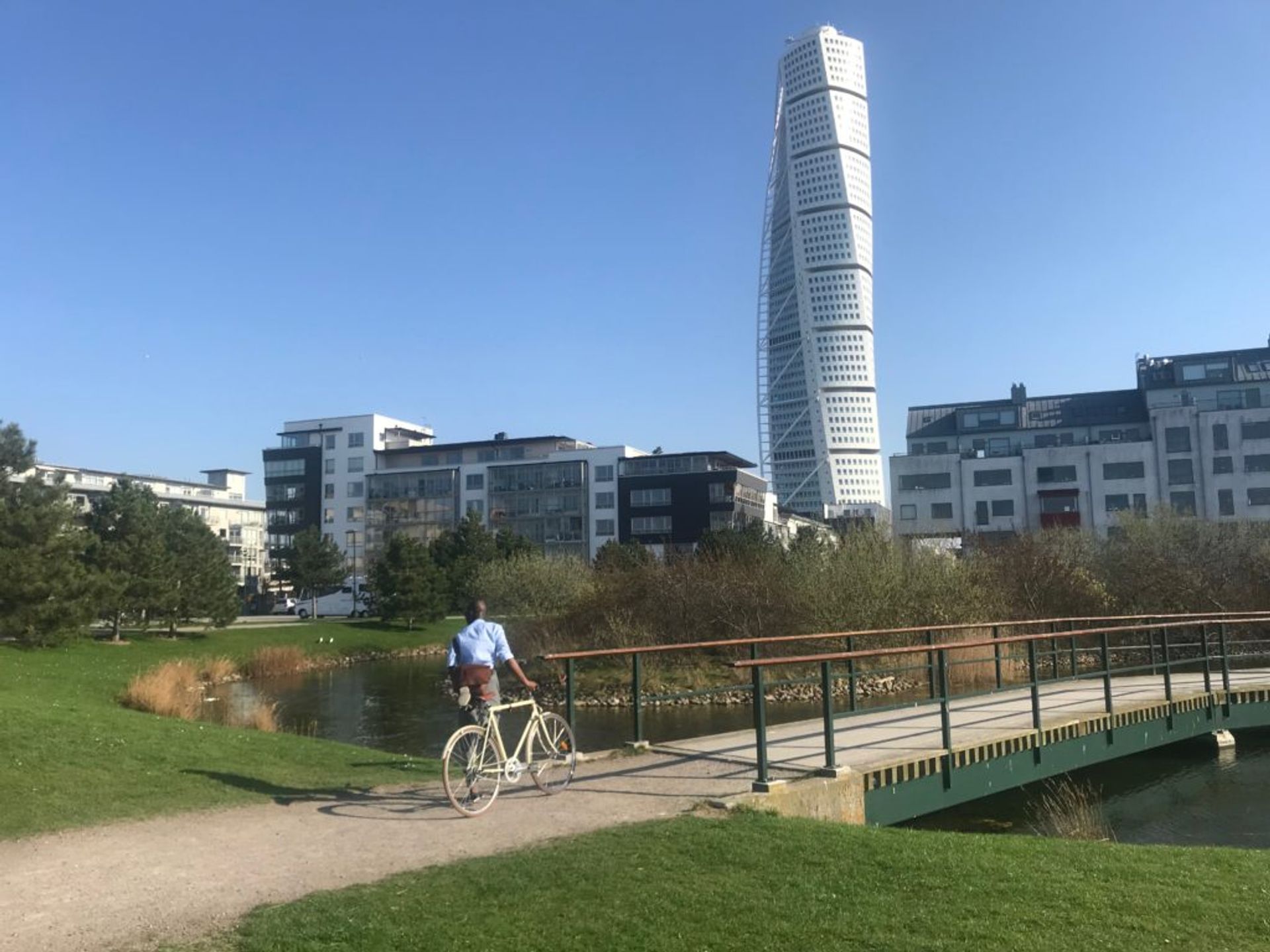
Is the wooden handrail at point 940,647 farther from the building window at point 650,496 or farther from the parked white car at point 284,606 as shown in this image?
the building window at point 650,496

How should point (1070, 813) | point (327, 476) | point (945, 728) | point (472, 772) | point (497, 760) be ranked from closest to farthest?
point (472, 772), point (497, 760), point (945, 728), point (1070, 813), point (327, 476)

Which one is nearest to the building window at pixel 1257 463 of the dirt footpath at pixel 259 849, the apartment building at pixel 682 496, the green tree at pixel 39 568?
the apartment building at pixel 682 496

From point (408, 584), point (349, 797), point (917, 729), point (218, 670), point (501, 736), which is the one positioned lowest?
point (218, 670)

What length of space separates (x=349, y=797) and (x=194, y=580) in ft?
131

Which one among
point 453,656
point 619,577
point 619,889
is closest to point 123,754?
point 453,656

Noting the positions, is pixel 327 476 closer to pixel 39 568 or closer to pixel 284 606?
pixel 284 606

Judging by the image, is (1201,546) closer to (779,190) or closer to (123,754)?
(123,754)

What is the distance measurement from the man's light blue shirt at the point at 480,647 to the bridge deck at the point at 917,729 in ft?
10.6

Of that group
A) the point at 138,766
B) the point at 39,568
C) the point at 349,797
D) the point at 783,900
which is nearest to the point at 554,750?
the point at 349,797

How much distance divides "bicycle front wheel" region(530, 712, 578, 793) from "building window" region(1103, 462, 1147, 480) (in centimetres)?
8217

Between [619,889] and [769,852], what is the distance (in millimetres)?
1427

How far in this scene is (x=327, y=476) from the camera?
10738 centimetres

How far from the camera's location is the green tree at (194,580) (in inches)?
1729

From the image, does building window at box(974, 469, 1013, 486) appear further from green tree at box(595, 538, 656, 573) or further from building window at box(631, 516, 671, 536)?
green tree at box(595, 538, 656, 573)
